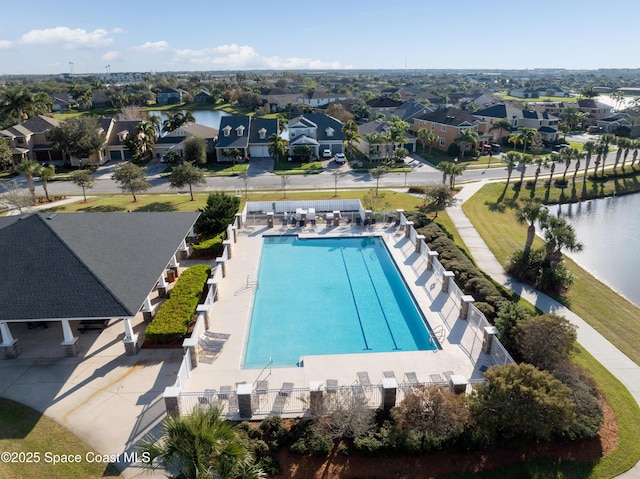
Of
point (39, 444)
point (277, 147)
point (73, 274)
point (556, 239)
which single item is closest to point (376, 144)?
point (277, 147)

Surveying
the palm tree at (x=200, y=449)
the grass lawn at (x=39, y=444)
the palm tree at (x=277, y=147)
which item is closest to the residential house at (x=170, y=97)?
the palm tree at (x=277, y=147)

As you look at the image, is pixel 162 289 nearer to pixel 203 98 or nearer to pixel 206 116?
pixel 206 116

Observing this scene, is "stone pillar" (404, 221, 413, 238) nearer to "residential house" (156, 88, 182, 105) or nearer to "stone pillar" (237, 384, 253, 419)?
"stone pillar" (237, 384, 253, 419)

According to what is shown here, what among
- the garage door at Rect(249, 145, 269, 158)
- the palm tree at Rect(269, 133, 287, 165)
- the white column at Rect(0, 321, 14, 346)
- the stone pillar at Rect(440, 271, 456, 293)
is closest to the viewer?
the white column at Rect(0, 321, 14, 346)

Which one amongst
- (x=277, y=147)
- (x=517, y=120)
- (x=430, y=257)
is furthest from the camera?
(x=517, y=120)

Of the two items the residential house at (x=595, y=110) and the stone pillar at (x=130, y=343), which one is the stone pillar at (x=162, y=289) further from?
the residential house at (x=595, y=110)

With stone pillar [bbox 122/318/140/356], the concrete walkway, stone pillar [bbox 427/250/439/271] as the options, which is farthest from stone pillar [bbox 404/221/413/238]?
stone pillar [bbox 122/318/140/356]
